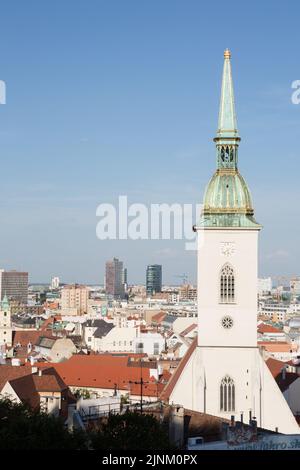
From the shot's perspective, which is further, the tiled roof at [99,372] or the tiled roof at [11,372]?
the tiled roof at [99,372]

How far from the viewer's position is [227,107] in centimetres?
4616

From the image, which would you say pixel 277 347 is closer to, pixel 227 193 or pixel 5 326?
pixel 5 326

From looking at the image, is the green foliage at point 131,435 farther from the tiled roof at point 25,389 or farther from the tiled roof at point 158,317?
the tiled roof at point 158,317

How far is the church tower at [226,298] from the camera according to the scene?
146 ft

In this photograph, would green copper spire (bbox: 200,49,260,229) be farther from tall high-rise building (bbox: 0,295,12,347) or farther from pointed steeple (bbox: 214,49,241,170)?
tall high-rise building (bbox: 0,295,12,347)

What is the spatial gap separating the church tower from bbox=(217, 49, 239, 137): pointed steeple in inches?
2.4

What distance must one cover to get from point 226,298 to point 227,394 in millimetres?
4416

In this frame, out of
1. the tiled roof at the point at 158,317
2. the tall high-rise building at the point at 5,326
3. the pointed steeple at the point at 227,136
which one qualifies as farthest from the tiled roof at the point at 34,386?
the tiled roof at the point at 158,317

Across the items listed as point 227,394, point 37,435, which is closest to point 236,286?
point 227,394

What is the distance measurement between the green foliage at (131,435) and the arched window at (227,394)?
12.4 metres

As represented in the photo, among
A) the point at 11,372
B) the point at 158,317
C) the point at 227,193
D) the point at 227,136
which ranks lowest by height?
the point at 11,372

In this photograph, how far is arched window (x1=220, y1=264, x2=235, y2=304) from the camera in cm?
4503

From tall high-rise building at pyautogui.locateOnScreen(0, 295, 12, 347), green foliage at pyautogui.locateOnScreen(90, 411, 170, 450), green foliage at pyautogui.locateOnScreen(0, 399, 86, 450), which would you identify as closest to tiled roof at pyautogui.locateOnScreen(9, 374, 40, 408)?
green foliage at pyautogui.locateOnScreen(0, 399, 86, 450)
